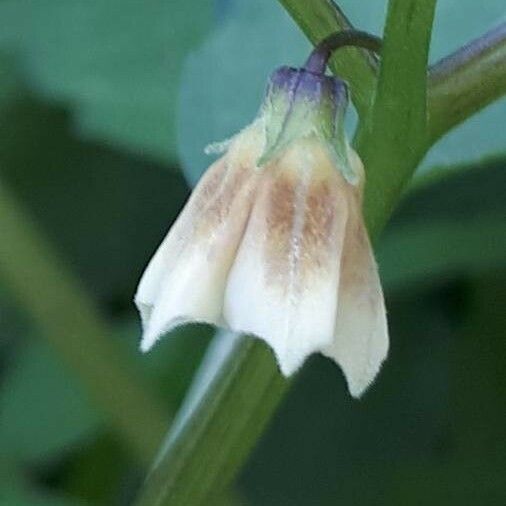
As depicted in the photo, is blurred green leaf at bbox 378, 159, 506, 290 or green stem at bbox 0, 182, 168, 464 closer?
green stem at bbox 0, 182, 168, 464

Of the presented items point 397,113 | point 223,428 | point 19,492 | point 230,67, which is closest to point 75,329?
point 19,492

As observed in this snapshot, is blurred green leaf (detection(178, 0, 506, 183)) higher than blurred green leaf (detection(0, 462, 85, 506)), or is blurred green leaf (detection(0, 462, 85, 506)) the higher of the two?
blurred green leaf (detection(178, 0, 506, 183))

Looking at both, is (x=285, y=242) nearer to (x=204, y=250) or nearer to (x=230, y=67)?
(x=204, y=250)

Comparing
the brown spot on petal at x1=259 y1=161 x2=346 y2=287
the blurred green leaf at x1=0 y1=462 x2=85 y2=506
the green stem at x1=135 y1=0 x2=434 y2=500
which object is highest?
the brown spot on petal at x1=259 y1=161 x2=346 y2=287

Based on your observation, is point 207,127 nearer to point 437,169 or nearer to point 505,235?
point 437,169

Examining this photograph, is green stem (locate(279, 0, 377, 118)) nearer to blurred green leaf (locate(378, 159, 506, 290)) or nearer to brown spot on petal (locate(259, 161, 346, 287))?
brown spot on petal (locate(259, 161, 346, 287))

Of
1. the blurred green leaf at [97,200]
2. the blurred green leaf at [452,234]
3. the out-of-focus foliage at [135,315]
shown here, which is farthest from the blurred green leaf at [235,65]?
the blurred green leaf at [97,200]

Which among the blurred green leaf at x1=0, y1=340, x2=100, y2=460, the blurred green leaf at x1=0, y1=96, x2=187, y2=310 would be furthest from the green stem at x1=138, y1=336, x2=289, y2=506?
the blurred green leaf at x1=0, y1=96, x2=187, y2=310
